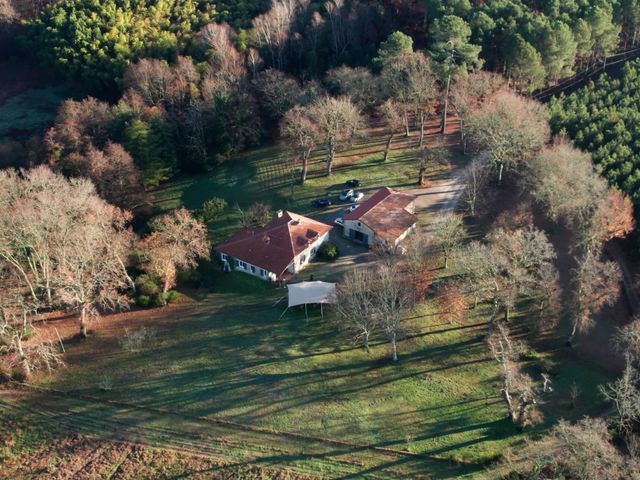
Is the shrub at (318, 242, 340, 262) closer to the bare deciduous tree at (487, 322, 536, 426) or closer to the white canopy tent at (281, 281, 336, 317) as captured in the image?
the white canopy tent at (281, 281, 336, 317)

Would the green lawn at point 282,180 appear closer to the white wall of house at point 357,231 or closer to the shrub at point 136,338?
the white wall of house at point 357,231

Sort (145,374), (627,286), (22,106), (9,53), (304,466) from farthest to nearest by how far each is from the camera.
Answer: (9,53) → (22,106) → (627,286) → (145,374) → (304,466)

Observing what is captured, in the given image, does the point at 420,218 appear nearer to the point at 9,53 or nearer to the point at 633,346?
the point at 633,346

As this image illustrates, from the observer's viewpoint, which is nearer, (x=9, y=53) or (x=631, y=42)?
(x=631, y=42)

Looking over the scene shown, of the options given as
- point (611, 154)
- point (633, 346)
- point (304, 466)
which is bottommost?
point (304, 466)

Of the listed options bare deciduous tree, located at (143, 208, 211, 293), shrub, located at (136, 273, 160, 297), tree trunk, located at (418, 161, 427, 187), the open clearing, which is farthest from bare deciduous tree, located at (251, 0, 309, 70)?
the open clearing

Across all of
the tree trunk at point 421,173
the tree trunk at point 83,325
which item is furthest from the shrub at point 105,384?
the tree trunk at point 421,173

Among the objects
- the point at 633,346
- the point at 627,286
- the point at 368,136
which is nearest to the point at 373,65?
the point at 368,136
